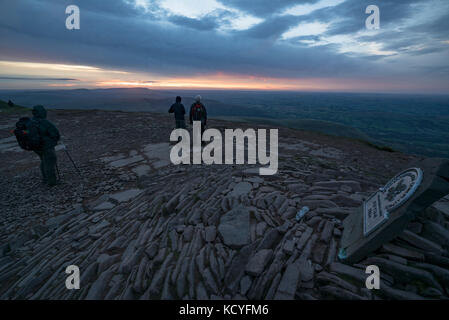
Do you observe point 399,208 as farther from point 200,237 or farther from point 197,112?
point 197,112

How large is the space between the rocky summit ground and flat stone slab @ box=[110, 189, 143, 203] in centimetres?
5

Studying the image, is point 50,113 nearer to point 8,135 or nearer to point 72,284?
point 8,135

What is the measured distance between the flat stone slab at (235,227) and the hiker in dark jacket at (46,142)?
7465 mm

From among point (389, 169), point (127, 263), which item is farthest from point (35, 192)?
point (389, 169)

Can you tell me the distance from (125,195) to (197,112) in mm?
5873

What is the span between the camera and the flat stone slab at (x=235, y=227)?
424 centimetres

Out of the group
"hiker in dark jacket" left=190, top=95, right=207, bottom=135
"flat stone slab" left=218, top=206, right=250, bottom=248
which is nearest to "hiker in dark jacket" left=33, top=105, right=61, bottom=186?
"hiker in dark jacket" left=190, top=95, right=207, bottom=135

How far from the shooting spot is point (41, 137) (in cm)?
768

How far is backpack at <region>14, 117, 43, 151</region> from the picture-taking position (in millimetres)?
7348

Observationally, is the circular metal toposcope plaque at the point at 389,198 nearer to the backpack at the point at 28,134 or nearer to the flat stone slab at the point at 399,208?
the flat stone slab at the point at 399,208

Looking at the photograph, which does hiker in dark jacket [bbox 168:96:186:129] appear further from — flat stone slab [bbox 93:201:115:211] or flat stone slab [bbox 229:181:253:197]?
flat stone slab [bbox 229:181:253:197]
